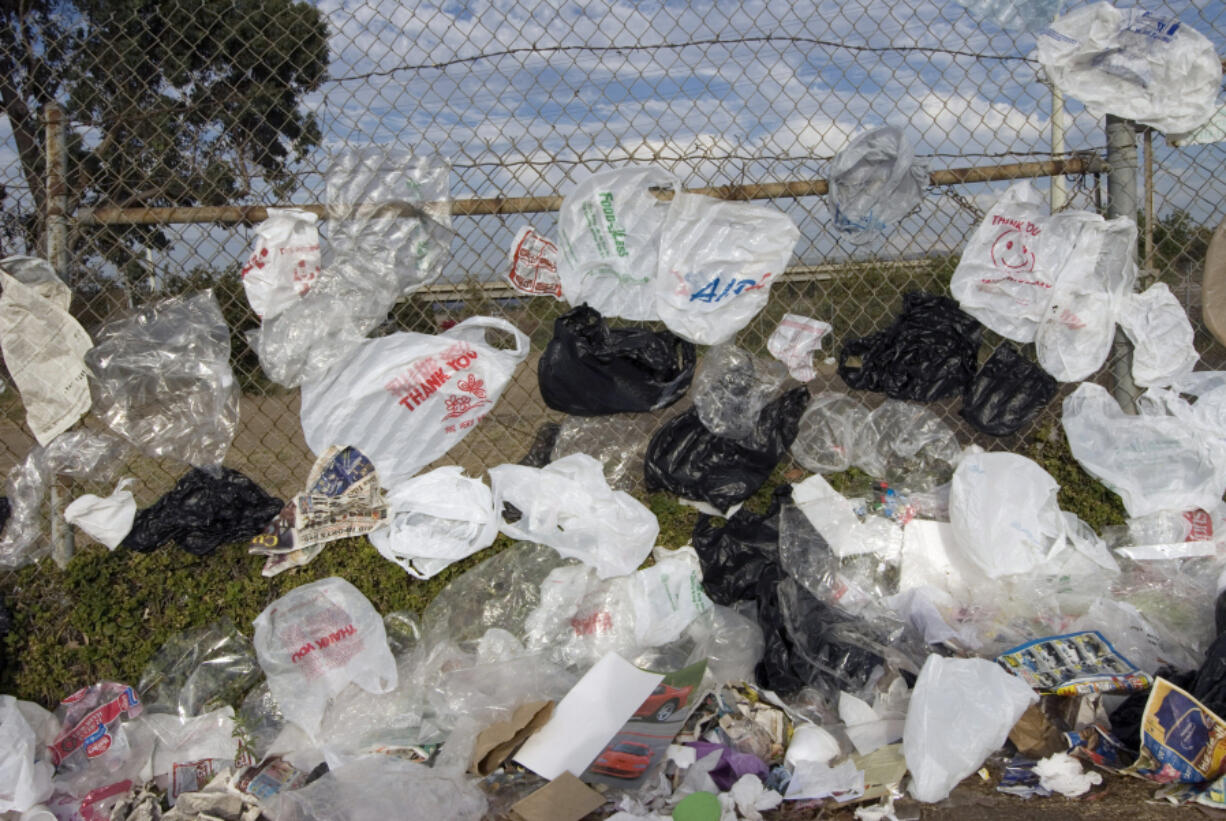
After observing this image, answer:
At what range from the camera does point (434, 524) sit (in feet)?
9.53

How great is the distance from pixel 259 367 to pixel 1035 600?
2.95m

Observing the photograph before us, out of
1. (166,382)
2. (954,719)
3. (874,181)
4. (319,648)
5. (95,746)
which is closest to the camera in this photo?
(954,719)

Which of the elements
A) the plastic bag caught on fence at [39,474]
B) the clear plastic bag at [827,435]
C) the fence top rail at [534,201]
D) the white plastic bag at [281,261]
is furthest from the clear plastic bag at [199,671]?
the clear plastic bag at [827,435]

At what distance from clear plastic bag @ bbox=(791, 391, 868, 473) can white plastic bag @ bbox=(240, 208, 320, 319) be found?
1900 mm

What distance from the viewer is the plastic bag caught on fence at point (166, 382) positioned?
2.87 meters

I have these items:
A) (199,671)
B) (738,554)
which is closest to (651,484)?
(738,554)

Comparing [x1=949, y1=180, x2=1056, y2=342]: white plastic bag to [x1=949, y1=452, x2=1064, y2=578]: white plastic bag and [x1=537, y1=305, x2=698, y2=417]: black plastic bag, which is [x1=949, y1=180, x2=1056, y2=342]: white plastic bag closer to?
[x1=949, y1=452, x2=1064, y2=578]: white plastic bag

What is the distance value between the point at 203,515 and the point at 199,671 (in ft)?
1.78

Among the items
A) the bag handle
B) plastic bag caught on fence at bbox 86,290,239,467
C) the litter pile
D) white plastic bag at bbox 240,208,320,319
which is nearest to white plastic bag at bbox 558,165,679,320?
the litter pile

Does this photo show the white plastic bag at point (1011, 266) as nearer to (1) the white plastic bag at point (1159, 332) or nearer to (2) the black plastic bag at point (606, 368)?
(1) the white plastic bag at point (1159, 332)

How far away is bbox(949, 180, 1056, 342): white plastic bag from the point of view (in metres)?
3.03

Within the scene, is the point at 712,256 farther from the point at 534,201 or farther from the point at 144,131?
the point at 144,131

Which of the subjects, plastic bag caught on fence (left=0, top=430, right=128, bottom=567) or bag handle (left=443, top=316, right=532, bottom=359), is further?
bag handle (left=443, top=316, right=532, bottom=359)

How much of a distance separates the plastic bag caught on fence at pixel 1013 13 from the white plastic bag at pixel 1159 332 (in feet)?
3.61
